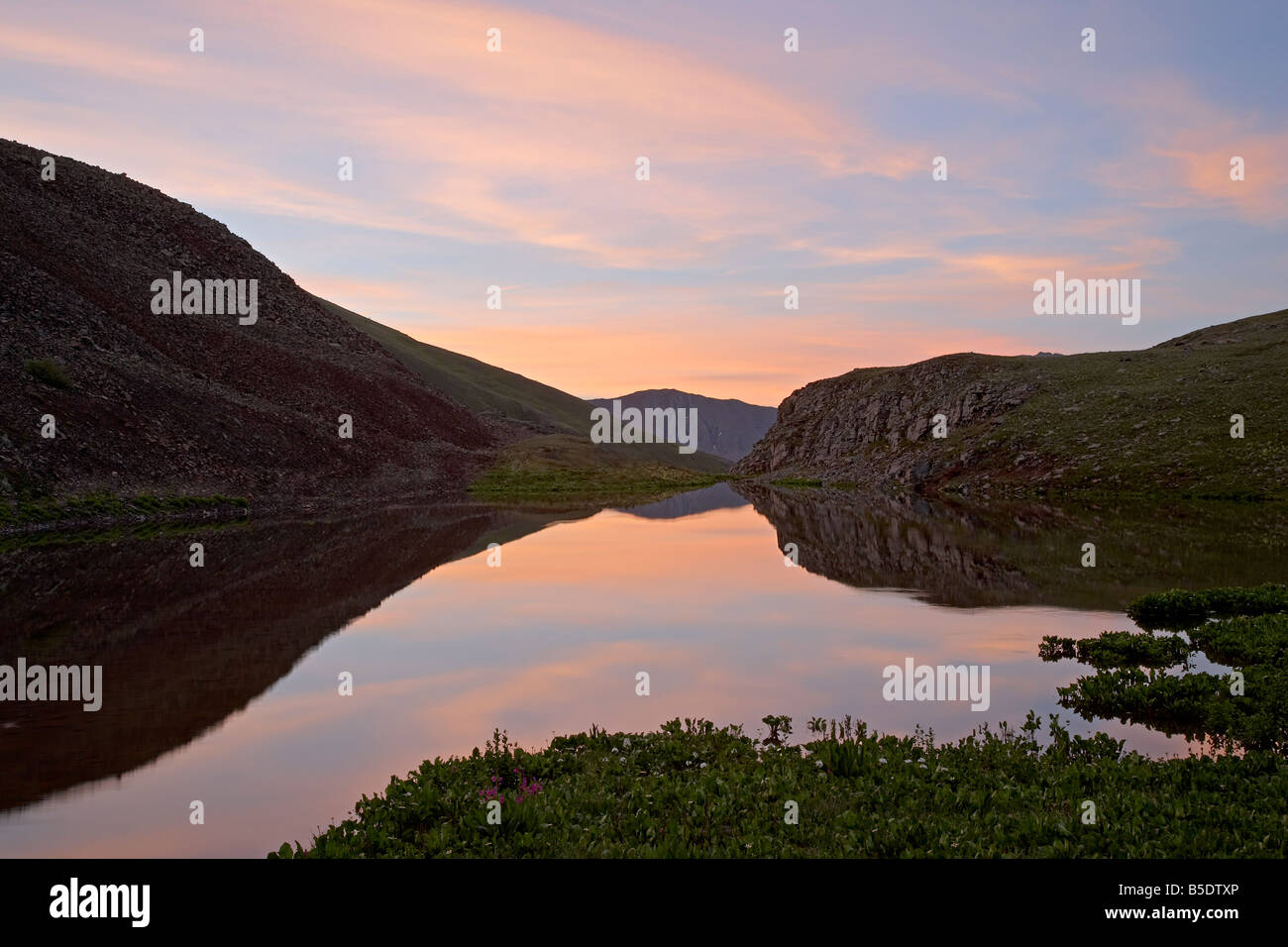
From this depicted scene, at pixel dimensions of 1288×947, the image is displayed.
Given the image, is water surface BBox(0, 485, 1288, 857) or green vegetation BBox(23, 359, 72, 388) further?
green vegetation BBox(23, 359, 72, 388)

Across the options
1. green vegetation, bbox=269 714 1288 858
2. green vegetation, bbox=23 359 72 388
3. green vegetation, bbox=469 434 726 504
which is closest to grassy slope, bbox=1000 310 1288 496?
green vegetation, bbox=469 434 726 504

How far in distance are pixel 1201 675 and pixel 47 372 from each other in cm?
6594

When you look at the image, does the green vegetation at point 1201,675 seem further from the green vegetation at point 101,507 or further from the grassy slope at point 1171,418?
the grassy slope at point 1171,418

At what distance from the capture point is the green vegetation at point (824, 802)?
9.18 meters

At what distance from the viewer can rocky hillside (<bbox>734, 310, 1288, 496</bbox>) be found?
79.7 m

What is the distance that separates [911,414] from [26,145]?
133 meters

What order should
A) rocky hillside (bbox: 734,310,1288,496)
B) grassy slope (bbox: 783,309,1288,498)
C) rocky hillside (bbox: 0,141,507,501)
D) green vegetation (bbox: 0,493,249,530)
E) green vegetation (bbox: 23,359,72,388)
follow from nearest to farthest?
green vegetation (bbox: 0,493,249,530), rocky hillside (bbox: 0,141,507,501), green vegetation (bbox: 23,359,72,388), grassy slope (bbox: 783,309,1288,498), rocky hillside (bbox: 734,310,1288,496)

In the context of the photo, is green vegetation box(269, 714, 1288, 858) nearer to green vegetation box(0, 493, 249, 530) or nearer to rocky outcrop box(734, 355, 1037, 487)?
green vegetation box(0, 493, 249, 530)

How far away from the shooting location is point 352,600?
87.2 ft

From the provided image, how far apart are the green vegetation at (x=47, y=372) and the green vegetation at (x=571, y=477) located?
3697cm

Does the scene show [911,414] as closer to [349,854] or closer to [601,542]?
[601,542]

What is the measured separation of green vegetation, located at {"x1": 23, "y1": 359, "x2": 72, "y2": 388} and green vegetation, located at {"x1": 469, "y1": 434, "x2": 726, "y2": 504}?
1456 inches

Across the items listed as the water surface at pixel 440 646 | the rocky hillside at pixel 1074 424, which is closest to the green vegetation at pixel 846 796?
the water surface at pixel 440 646
